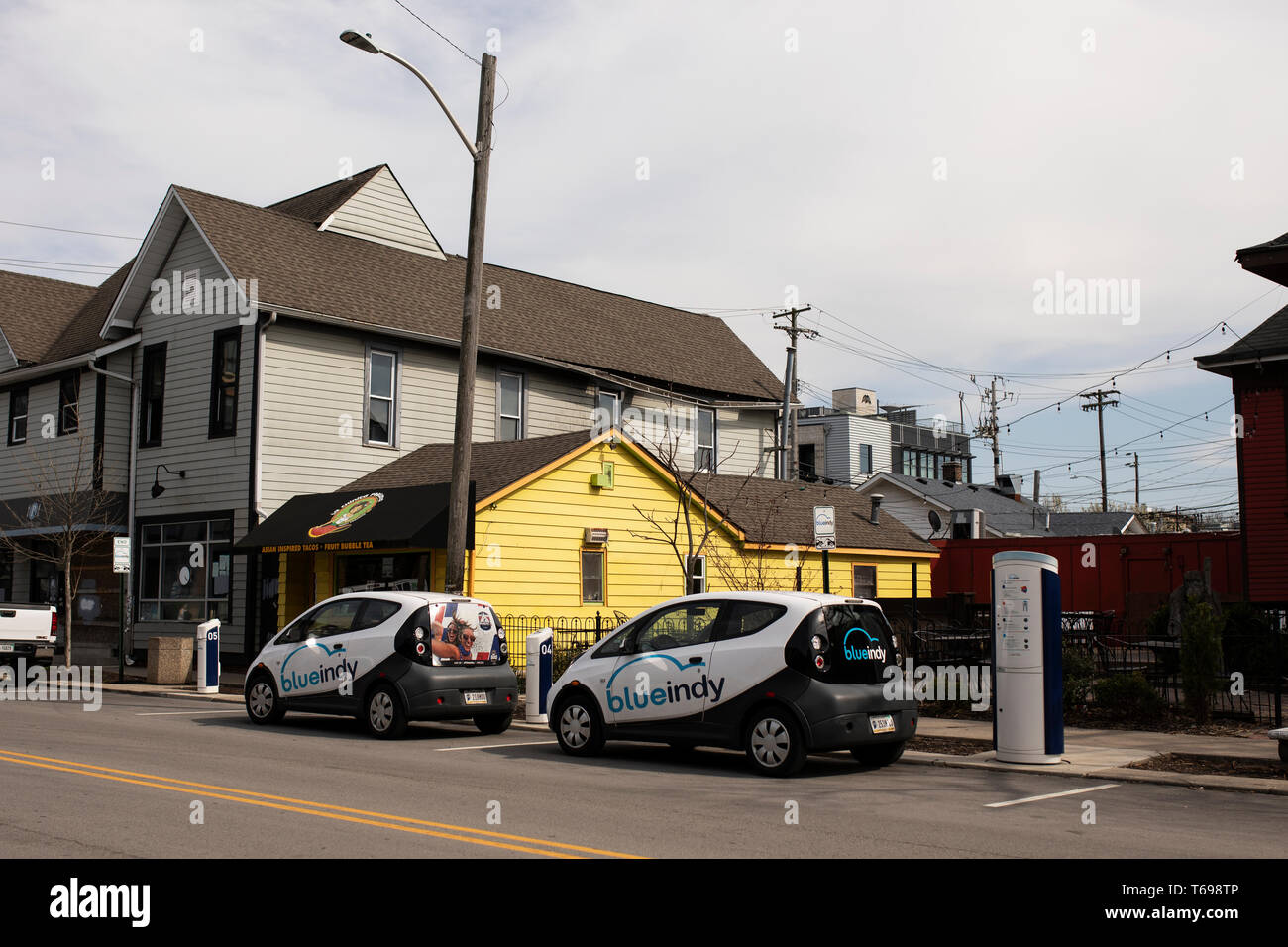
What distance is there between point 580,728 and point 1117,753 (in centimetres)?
565

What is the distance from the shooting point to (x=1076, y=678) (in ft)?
51.9

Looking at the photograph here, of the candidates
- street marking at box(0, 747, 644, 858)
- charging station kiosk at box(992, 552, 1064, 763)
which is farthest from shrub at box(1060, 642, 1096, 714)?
street marking at box(0, 747, 644, 858)

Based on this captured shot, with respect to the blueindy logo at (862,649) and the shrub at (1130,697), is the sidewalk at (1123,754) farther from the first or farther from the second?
the blueindy logo at (862,649)

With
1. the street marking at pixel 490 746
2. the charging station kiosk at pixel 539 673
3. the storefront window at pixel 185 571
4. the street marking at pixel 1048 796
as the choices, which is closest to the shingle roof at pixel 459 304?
the storefront window at pixel 185 571

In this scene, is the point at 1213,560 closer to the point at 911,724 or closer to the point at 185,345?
the point at 911,724

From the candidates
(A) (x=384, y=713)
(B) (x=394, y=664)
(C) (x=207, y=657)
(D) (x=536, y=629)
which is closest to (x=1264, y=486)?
(D) (x=536, y=629)

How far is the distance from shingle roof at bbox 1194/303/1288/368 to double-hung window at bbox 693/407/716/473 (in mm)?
12848

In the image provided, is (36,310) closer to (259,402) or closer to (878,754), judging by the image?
(259,402)

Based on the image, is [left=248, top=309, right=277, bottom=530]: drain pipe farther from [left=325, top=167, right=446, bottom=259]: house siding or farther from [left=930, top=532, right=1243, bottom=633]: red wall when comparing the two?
[left=930, top=532, right=1243, bottom=633]: red wall

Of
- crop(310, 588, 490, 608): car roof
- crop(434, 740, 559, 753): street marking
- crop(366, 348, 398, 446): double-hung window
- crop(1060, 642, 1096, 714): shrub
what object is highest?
crop(366, 348, 398, 446): double-hung window

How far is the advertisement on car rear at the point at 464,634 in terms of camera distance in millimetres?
14617

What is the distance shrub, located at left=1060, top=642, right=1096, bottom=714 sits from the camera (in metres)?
15.6

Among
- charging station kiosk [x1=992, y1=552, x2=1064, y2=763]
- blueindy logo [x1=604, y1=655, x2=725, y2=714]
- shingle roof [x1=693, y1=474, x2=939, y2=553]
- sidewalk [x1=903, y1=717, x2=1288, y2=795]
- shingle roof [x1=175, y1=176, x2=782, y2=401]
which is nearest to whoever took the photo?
sidewalk [x1=903, y1=717, x2=1288, y2=795]
